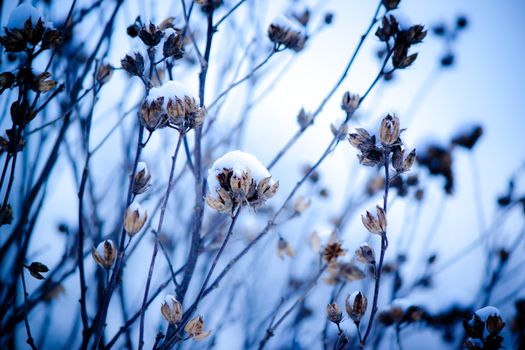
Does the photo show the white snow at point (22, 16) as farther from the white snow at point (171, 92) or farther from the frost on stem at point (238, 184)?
the frost on stem at point (238, 184)

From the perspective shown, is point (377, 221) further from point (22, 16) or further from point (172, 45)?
point (22, 16)

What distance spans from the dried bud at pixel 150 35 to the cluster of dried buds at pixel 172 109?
17 centimetres

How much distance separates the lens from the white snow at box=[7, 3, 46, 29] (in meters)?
0.79

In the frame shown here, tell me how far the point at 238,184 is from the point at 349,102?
0.53 meters

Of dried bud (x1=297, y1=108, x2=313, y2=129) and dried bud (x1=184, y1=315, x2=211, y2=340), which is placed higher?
dried bud (x1=297, y1=108, x2=313, y2=129)

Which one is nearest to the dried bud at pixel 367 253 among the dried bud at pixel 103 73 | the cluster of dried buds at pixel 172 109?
the cluster of dried buds at pixel 172 109

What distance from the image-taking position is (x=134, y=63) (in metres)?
0.83

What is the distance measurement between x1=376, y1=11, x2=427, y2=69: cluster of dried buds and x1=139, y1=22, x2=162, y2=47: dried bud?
27.4 inches

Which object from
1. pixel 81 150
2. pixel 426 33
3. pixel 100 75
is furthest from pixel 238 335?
pixel 426 33

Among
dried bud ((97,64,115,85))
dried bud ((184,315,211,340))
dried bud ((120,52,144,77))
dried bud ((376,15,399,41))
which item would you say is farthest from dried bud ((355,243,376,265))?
dried bud ((97,64,115,85))

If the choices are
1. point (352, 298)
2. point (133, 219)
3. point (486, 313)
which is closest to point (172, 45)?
point (133, 219)

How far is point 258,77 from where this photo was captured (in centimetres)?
174

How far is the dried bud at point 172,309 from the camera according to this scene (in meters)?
0.75

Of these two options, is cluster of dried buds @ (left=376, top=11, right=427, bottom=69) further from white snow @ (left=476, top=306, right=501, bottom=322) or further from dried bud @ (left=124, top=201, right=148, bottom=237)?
dried bud @ (left=124, top=201, right=148, bottom=237)
